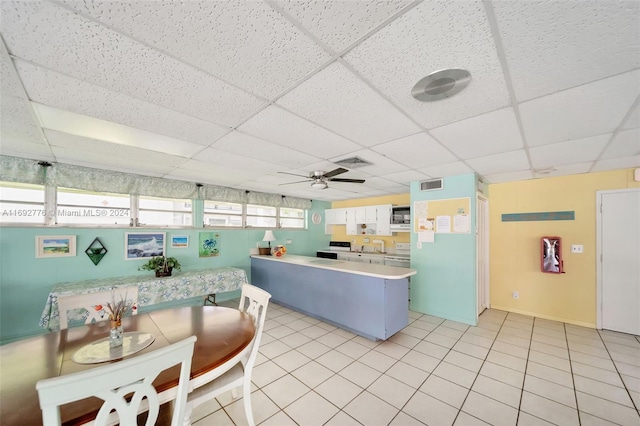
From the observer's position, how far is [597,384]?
217cm

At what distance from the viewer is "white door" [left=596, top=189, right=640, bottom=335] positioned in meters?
3.18

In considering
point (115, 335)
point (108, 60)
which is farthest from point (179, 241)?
point (108, 60)

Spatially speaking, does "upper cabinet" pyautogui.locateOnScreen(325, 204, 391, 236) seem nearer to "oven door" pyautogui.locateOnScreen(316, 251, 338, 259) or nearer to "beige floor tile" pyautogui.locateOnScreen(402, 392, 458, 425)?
"oven door" pyautogui.locateOnScreen(316, 251, 338, 259)

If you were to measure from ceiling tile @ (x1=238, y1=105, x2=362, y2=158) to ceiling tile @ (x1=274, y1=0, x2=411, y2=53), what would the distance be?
2.42 ft

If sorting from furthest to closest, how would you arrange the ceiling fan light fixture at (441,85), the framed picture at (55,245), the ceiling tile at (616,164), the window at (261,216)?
the window at (261,216) → the framed picture at (55,245) → the ceiling tile at (616,164) → the ceiling fan light fixture at (441,85)

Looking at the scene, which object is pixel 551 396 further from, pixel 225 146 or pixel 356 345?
pixel 225 146

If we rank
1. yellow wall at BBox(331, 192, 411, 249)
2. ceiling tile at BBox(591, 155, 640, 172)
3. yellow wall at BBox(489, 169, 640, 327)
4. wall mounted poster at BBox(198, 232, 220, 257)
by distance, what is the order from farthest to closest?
yellow wall at BBox(331, 192, 411, 249) → wall mounted poster at BBox(198, 232, 220, 257) → yellow wall at BBox(489, 169, 640, 327) → ceiling tile at BBox(591, 155, 640, 172)

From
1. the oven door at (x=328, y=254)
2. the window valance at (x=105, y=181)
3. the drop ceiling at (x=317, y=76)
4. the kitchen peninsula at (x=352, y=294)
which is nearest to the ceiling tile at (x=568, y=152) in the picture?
the drop ceiling at (x=317, y=76)

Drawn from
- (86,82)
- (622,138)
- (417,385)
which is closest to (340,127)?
(86,82)

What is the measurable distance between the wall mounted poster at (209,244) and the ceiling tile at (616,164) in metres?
5.97

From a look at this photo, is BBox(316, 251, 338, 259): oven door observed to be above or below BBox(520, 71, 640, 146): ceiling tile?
below

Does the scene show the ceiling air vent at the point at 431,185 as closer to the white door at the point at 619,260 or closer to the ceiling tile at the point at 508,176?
the ceiling tile at the point at 508,176

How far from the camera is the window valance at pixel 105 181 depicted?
291 cm

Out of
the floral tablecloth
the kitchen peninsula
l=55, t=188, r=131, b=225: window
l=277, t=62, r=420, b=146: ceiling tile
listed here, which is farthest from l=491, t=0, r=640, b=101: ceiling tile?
l=55, t=188, r=131, b=225: window
